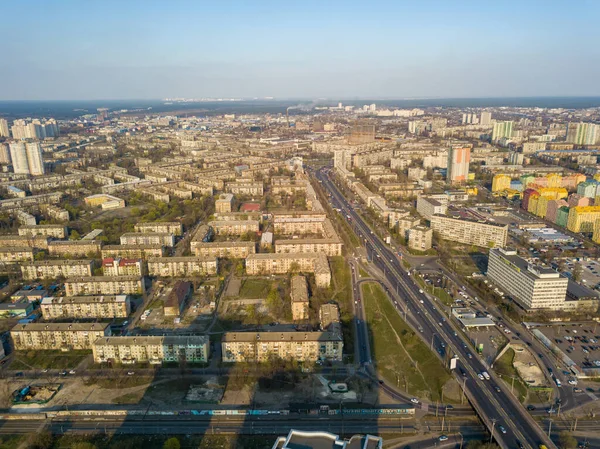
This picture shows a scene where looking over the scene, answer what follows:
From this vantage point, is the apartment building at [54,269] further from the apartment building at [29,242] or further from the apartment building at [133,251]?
the apartment building at [29,242]

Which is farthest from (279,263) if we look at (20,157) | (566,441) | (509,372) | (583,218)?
(20,157)

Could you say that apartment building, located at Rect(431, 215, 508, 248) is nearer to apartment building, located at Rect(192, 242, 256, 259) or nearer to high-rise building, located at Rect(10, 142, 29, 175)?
apartment building, located at Rect(192, 242, 256, 259)

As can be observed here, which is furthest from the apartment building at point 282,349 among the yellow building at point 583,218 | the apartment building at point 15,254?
the yellow building at point 583,218

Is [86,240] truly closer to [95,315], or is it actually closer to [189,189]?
[95,315]

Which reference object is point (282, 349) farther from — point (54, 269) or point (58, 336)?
point (54, 269)

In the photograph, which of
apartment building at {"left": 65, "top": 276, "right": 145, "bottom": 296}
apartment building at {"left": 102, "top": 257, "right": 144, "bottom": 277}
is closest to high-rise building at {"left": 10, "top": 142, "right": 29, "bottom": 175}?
apartment building at {"left": 102, "top": 257, "right": 144, "bottom": 277}
